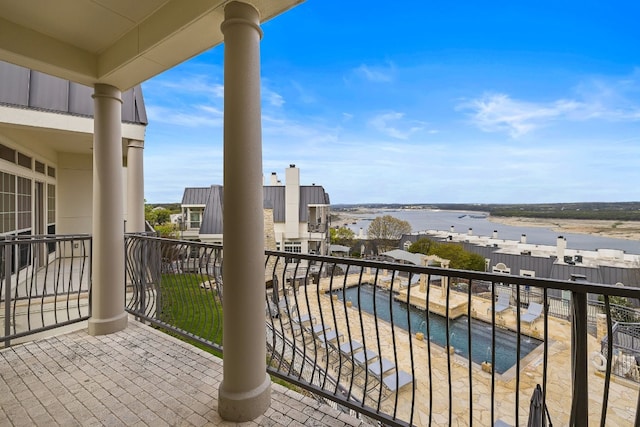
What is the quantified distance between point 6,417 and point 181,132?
2319cm

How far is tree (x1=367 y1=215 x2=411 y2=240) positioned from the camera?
24.3m

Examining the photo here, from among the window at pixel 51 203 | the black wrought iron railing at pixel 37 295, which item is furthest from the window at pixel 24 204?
the window at pixel 51 203

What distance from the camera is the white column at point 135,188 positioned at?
19.9ft

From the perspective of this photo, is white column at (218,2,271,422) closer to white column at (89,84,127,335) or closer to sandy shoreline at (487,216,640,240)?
white column at (89,84,127,335)

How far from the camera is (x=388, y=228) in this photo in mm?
24641

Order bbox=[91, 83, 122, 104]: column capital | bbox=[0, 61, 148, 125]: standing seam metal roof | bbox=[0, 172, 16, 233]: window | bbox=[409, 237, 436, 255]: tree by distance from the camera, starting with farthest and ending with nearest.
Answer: bbox=[409, 237, 436, 255]: tree → bbox=[0, 172, 16, 233]: window → bbox=[0, 61, 148, 125]: standing seam metal roof → bbox=[91, 83, 122, 104]: column capital

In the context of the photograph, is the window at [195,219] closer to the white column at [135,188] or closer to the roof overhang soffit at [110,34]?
the white column at [135,188]

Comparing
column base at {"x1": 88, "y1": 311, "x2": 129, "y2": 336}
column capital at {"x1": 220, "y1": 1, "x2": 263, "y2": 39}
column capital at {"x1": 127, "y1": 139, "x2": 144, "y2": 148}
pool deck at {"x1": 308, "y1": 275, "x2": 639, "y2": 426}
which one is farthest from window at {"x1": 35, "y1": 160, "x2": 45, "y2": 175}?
column capital at {"x1": 220, "y1": 1, "x2": 263, "y2": 39}

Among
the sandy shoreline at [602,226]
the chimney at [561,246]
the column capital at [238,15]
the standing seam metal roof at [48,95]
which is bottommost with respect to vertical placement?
the chimney at [561,246]

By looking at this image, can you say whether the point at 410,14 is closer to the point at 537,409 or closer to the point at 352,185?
the point at 352,185

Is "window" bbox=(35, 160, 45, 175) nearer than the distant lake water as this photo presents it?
Yes

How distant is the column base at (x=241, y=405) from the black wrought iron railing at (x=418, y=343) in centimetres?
35

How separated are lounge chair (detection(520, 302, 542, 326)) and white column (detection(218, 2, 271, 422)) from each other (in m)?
7.99

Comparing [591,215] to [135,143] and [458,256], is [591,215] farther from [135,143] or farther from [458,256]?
[135,143]
